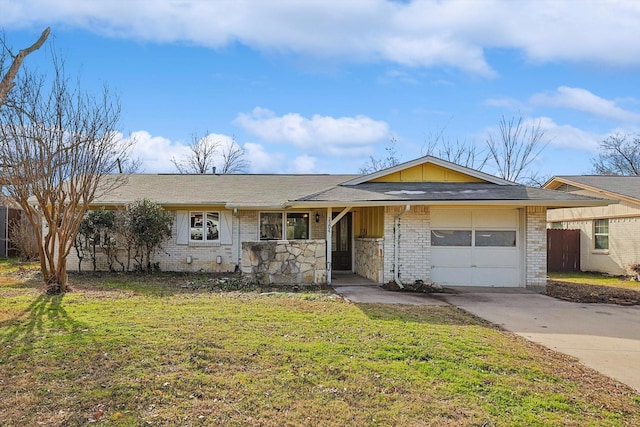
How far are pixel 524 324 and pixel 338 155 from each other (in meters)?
29.7

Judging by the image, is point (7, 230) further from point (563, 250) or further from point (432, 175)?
point (563, 250)

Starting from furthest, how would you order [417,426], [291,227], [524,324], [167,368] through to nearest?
1. [291,227]
2. [524,324]
3. [167,368]
4. [417,426]

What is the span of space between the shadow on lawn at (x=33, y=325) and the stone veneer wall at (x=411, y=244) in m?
7.39

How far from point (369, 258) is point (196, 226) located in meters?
6.24

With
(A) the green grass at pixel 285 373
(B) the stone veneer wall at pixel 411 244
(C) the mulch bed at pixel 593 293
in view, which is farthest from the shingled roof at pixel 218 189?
(C) the mulch bed at pixel 593 293

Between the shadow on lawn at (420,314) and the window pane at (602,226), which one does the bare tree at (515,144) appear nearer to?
the window pane at (602,226)

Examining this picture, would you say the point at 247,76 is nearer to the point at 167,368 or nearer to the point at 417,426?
the point at 167,368

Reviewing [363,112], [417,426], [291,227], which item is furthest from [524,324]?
[363,112]

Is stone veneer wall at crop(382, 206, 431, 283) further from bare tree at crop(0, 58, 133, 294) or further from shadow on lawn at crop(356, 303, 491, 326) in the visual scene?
bare tree at crop(0, 58, 133, 294)

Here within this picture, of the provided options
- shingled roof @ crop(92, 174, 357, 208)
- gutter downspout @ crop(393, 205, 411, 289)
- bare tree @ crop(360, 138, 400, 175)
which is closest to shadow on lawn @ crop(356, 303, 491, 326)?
gutter downspout @ crop(393, 205, 411, 289)

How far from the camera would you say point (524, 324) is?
7680 millimetres

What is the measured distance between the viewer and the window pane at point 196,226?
616 inches

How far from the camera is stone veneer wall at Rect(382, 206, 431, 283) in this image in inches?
465

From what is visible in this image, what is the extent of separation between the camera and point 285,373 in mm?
4895
